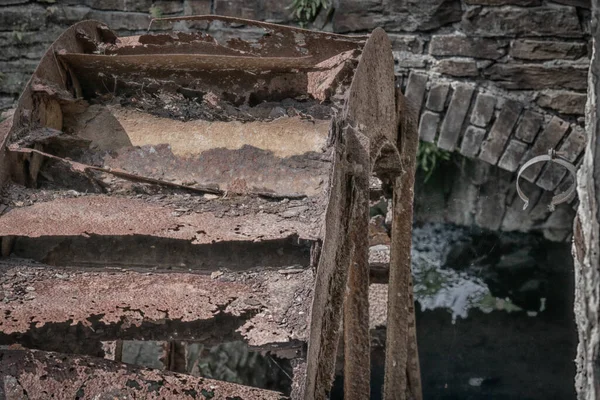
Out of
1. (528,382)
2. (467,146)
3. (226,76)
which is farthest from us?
(528,382)

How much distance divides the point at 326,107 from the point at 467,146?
84.7 inches

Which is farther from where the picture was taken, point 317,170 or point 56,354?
point 317,170

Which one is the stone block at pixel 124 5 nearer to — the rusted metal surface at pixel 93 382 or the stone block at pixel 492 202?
the stone block at pixel 492 202

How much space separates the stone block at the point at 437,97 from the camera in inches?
168

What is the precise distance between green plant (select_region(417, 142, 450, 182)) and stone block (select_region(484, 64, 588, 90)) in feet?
2.42

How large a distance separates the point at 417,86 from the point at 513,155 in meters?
0.67

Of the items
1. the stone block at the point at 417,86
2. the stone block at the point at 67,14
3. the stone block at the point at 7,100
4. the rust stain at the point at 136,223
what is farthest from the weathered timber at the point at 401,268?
the stone block at the point at 7,100

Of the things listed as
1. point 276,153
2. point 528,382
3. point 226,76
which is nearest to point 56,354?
point 276,153

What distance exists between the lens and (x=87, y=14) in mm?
4430

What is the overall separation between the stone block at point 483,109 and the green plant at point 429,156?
0.56 metres

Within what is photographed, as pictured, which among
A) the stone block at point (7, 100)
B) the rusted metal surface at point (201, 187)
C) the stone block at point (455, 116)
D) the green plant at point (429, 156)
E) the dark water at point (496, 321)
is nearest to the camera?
the rusted metal surface at point (201, 187)

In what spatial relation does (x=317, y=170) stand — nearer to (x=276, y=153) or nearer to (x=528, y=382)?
(x=276, y=153)

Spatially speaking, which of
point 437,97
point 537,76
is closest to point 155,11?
point 437,97

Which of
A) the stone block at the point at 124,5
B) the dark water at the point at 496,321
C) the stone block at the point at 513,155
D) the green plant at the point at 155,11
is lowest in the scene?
the dark water at the point at 496,321
